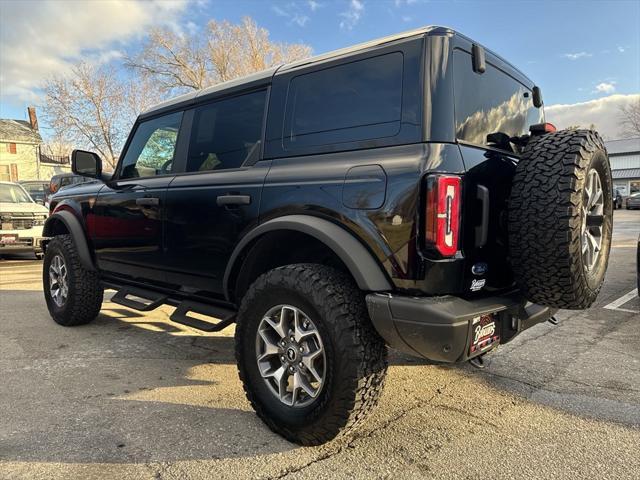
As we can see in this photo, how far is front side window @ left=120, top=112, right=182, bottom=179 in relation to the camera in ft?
12.1

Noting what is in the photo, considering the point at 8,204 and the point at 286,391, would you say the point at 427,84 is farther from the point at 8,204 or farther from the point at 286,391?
the point at 8,204

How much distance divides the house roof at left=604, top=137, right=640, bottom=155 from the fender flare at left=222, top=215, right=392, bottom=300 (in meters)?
68.0

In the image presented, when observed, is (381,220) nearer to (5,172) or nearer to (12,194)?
(12,194)

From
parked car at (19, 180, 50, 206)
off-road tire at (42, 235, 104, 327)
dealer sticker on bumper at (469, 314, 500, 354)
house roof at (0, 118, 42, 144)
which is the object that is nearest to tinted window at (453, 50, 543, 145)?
dealer sticker on bumper at (469, 314, 500, 354)

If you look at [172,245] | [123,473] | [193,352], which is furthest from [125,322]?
[123,473]

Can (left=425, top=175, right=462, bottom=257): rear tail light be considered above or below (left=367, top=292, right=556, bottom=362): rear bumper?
above

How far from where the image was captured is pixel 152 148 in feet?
13.0

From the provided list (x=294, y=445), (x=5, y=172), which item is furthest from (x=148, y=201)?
(x=5, y=172)

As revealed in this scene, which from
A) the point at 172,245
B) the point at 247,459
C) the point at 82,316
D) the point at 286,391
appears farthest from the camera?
the point at 82,316

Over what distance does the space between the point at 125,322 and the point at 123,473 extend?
300 centimetres

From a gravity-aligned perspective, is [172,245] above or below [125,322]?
above

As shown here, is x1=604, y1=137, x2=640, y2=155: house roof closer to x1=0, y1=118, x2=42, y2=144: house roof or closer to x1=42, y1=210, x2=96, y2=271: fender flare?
x1=0, y1=118, x2=42, y2=144: house roof

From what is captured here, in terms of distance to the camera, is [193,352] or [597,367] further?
[193,352]

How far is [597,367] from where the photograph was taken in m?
3.51
